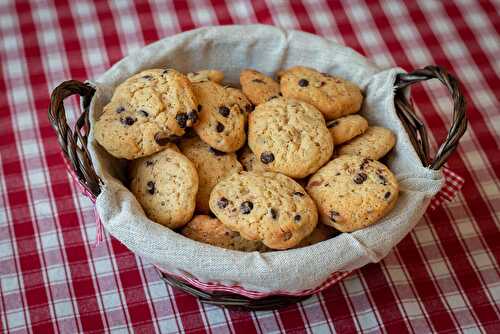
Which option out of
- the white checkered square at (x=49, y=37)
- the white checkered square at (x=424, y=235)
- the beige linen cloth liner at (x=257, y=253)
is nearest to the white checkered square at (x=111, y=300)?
the beige linen cloth liner at (x=257, y=253)

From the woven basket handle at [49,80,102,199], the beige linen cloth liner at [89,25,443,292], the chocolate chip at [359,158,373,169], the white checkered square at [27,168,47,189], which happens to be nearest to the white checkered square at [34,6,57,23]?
the white checkered square at [27,168,47,189]

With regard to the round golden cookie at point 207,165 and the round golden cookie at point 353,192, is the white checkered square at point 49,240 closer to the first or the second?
the round golden cookie at point 207,165

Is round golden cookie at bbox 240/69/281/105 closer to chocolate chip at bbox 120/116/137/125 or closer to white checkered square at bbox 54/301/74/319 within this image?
chocolate chip at bbox 120/116/137/125

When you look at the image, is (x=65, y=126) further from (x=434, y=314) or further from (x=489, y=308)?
(x=489, y=308)

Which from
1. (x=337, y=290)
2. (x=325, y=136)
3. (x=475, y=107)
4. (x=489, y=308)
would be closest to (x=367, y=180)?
(x=325, y=136)

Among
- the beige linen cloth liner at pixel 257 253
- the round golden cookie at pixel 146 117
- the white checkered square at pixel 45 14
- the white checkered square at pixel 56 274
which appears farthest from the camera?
the white checkered square at pixel 45 14

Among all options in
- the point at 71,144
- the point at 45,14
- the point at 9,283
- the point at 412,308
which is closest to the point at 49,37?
the point at 45,14
